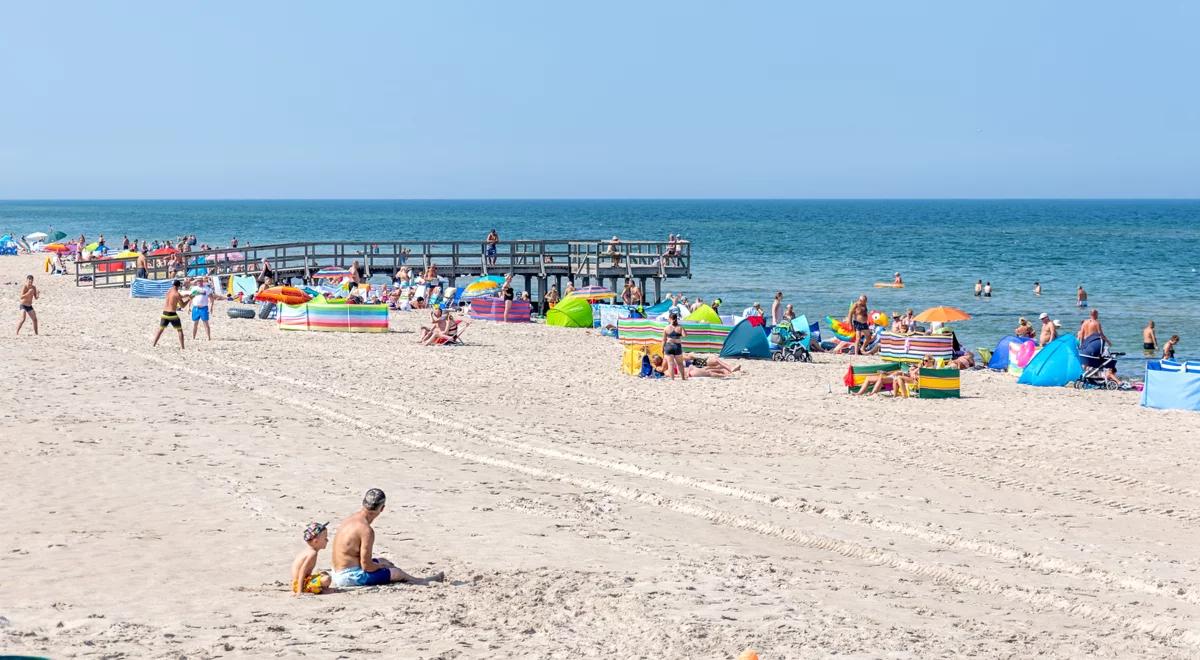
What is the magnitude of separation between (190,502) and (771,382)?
10.9m

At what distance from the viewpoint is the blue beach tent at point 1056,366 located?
1938cm

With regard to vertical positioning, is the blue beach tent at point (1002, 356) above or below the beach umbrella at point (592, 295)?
below

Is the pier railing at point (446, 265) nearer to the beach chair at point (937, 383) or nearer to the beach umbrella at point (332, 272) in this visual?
the beach umbrella at point (332, 272)

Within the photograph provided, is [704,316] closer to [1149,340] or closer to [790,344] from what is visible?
[790,344]

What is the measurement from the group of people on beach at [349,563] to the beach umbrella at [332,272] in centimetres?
2568

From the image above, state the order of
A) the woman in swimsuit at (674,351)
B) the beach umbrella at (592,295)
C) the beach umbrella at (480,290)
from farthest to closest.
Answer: the beach umbrella at (480,290) < the beach umbrella at (592,295) < the woman in swimsuit at (674,351)

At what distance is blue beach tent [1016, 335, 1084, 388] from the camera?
763 inches

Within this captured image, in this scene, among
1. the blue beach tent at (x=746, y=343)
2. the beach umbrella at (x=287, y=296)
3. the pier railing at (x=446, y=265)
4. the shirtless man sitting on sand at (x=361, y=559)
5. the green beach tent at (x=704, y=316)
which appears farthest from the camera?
the pier railing at (x=446, y=265)

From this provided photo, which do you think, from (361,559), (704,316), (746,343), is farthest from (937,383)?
(361,559)

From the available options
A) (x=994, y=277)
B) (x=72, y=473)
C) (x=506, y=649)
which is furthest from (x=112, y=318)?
(x=994, y=277)

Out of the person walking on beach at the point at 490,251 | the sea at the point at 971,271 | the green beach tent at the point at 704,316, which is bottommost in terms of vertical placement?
the sea at the point at 971,271

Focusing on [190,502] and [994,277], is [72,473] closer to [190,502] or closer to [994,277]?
[190,502]

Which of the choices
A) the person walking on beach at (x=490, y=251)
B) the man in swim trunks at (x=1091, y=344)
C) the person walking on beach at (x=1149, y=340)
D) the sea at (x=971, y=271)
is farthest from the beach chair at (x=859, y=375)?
the person walking on beach at (x=490, y=251)

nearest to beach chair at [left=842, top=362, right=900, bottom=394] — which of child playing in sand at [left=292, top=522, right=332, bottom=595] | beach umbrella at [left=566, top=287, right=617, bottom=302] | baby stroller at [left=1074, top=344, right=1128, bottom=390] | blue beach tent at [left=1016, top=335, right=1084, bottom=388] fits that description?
blue beach tent at [left=1016, top=335, right=1084, bottom=388]
